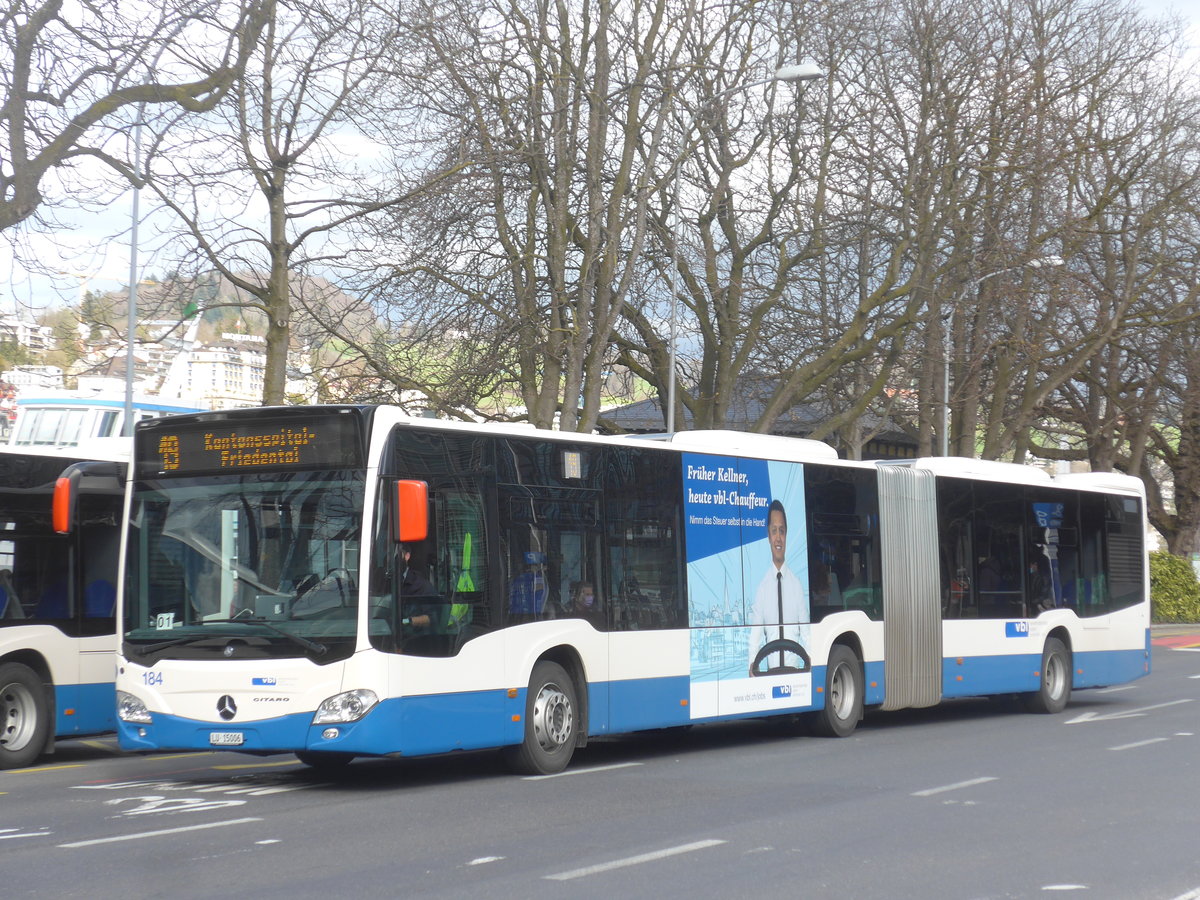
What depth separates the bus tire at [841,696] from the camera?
1577cm

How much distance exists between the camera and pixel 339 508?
1079 centimetres

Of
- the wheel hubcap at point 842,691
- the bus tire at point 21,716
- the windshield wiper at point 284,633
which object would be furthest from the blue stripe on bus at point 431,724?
the wheel hubcap at point 842,691

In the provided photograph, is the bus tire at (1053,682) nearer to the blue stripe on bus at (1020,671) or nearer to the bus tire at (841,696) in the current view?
the blue stripe on bus at (1020,671)

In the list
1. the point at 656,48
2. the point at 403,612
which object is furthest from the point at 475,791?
the point at 656,48

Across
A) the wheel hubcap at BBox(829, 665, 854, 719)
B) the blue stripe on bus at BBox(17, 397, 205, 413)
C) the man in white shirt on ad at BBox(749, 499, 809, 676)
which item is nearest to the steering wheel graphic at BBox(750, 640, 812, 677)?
the man in white shirt on ad at BBox(749, 499, 809, 676)

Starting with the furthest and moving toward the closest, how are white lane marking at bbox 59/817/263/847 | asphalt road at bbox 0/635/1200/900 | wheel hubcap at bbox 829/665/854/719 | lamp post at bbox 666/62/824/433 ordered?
lamp post at bbox 666/62/824/433, wheel hubcap at bbox 829/665/854/719, white lane marking at bbox 59/817/263/847, asphalt road at bbox 0/635/1200/900

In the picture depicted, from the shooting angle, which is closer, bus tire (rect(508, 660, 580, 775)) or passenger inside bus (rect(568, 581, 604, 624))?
bus tire (rect(508, 660, 580, 775))

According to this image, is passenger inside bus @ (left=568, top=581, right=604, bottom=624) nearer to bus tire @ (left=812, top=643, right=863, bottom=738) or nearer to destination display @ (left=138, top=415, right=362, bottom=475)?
destination display @ (left=138, top=415, right=362, bottom=475)

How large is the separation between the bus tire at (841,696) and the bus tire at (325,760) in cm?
537

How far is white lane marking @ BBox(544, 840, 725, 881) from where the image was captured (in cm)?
761

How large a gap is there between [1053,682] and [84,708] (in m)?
12.1

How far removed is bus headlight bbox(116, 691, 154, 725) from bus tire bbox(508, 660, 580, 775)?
2832 mm

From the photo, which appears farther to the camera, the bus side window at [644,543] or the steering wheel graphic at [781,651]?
the steering wheel graphic at [781,651]

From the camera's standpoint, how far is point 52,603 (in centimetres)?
1295
